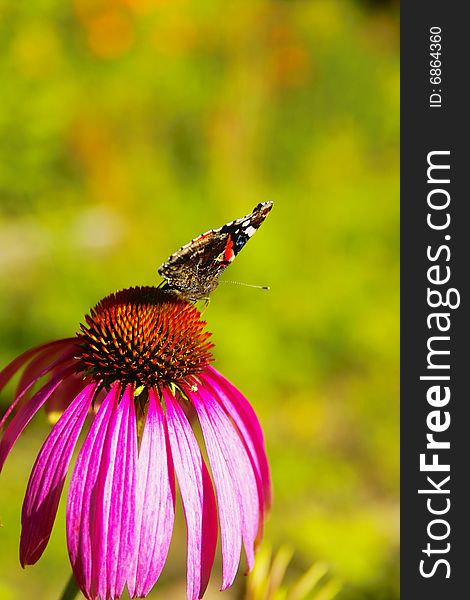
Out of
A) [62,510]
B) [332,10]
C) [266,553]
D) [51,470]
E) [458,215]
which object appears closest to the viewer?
[51,470]

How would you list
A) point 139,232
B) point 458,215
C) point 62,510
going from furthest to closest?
point 139,232 < point 62,510 < point 458,215

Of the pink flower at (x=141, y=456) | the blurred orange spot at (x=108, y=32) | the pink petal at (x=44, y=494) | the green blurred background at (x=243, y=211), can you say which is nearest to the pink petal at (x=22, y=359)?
the pink flower at (x=141, y=456)

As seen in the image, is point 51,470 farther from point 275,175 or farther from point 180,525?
point 275,175

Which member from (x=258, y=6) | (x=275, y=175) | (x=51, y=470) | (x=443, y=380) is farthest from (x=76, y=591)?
(x=258, y=6)

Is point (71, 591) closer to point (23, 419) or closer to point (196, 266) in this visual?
point (23, 419)

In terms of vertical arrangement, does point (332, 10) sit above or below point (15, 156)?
above

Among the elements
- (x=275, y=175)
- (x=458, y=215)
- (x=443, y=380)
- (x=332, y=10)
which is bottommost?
(x=443, y=380)
